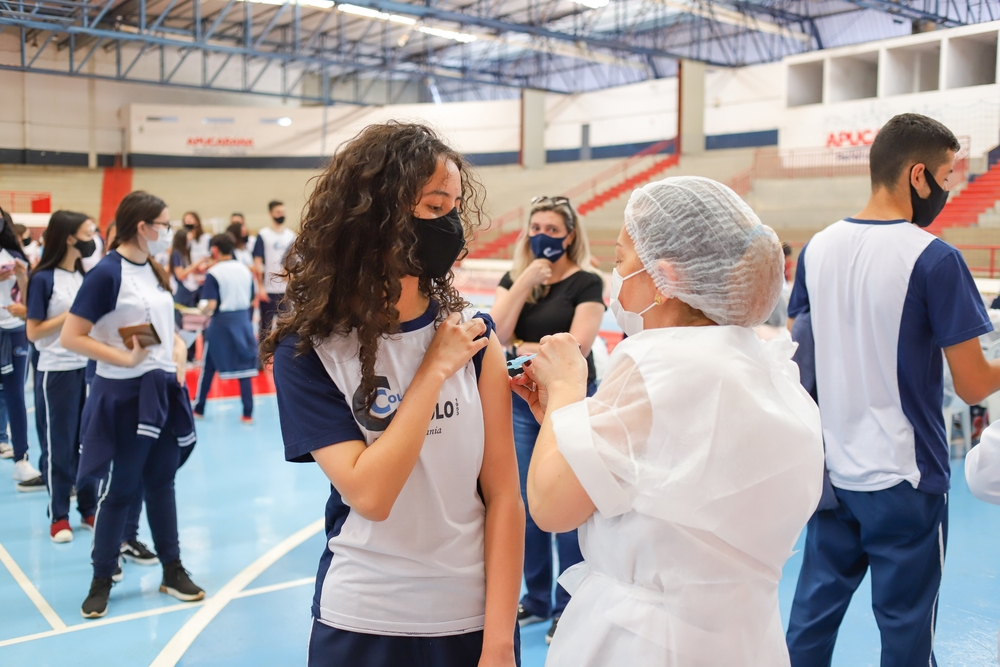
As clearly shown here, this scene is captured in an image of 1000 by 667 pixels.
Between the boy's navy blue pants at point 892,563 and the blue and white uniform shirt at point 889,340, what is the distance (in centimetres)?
6

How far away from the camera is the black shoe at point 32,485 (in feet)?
17.5

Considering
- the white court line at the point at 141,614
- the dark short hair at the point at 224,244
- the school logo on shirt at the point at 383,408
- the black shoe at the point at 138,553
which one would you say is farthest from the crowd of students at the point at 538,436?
the dark short hair at the point at 224,244

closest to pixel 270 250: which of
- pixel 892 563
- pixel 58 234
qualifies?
pixel 58 234

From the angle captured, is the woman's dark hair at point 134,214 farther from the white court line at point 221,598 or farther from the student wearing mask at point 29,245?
the student wearing mask at point 29,245

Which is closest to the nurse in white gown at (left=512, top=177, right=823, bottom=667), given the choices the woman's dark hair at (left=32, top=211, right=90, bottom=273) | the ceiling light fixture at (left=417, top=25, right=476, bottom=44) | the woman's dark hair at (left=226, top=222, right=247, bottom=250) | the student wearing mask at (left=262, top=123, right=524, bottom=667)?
the student wearing mask at (left=262, top=123, right=524, bottom=667)

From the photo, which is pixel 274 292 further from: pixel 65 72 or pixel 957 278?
pixel 957 278

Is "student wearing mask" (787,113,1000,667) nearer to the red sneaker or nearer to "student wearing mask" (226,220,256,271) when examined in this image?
the red sneaker

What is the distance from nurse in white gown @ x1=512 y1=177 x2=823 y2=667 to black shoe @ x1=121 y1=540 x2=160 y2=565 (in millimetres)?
3306

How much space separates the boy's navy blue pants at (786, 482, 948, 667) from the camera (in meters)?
2.30

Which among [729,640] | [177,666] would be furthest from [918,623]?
[177,666]

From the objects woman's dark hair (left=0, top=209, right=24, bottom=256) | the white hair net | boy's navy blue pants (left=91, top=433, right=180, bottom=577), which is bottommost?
boy's navy blue pants (left=91, top=433, right=180, bottom=577)

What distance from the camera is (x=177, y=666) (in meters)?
3.09

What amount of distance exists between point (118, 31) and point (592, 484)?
14.8 meters

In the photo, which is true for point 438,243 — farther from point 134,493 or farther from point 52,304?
point 52,304
